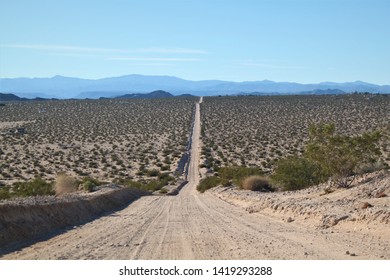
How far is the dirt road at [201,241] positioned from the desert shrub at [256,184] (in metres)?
11.4

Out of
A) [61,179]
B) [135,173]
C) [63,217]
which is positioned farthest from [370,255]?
[135,173]

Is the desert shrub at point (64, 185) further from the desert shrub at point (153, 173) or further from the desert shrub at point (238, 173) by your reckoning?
the desert shrub at point (153, 173)

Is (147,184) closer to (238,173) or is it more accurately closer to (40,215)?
(238,173)

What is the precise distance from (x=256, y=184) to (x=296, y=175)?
2.89 metres

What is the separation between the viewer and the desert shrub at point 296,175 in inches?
1105

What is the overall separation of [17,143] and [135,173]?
978 inches

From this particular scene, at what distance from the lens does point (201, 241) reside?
13117 millimetres

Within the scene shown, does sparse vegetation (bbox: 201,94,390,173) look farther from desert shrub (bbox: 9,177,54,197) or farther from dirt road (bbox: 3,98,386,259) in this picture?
dirt road (bbox: 3,98,386,259)

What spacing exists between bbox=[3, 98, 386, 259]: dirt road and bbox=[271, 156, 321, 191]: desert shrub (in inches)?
370

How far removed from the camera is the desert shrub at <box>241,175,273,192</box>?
30797 millimetres

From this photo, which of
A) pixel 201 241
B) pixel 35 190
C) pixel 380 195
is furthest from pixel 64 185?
pixel 201 241

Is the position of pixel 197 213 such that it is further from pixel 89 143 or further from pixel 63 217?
pixel 89 143

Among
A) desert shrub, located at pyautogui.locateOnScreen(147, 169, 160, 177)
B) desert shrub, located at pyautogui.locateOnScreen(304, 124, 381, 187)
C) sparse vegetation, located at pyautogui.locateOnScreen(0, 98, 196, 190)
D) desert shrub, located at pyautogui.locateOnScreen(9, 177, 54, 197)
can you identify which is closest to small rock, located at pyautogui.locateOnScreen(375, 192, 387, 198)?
desert shrub, located at pyautogui.locateOnScreen(304, 124, 381, 187)

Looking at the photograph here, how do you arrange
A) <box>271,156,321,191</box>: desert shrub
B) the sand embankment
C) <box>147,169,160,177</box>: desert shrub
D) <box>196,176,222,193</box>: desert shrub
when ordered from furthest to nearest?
<box>147,169,160,177</box>: desert shrub < <box>196,176,222,193</box>: desert shrub < <box>271,156,321,191</box>: desert shrub < the sand embankment
